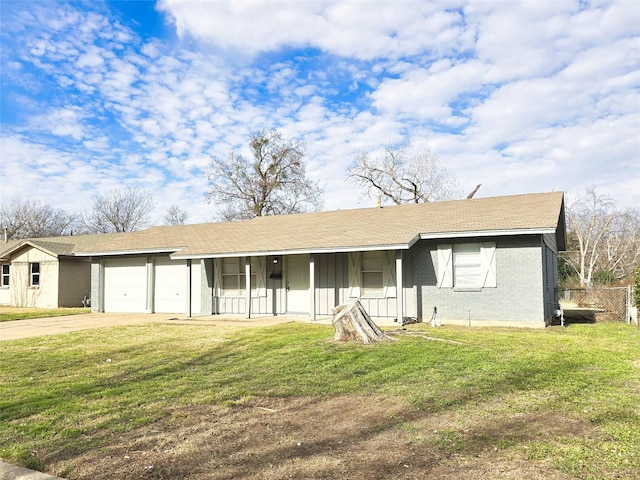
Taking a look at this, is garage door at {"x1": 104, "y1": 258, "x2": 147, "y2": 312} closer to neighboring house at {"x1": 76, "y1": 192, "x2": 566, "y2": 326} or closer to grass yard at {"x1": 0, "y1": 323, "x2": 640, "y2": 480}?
neighboring house at {"x1": 76, "y1": 192, "x2": 566, "y2": 326}

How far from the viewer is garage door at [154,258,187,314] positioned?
18.4 m

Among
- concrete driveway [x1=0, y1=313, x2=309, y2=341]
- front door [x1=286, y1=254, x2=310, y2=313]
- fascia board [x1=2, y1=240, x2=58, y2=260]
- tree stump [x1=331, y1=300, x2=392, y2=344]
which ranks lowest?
concrete driveway [x1=0, y1=313, x2=309, y2=341]

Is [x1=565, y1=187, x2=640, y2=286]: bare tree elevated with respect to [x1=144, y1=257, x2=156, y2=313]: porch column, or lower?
elevated

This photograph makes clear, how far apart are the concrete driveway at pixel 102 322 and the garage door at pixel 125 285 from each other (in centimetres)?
134

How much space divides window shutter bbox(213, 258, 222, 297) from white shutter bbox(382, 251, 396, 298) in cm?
616

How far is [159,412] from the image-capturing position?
17.5 ft

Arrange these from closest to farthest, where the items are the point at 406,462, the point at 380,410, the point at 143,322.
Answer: the point at 406,462
the point at 380,410
the point at 143,322

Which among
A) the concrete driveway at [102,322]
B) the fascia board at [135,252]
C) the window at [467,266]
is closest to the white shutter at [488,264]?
the window at [467,266]

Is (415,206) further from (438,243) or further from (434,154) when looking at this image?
(434,154)

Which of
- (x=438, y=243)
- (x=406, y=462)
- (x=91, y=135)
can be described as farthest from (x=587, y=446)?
(x=91, y=135)

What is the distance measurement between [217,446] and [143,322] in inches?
469

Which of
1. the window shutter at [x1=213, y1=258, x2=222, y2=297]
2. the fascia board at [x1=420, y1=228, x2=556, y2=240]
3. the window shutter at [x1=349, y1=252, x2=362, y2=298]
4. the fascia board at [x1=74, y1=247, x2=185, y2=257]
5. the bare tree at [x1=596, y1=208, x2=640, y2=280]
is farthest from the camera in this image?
the bare tree at [x1=596, y1=208, x2=640, y2=280]

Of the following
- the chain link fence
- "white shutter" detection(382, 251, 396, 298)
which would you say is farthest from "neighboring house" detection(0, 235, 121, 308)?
the chain link fence

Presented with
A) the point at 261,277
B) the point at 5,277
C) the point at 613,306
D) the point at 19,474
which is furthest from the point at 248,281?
the point at 5,277
